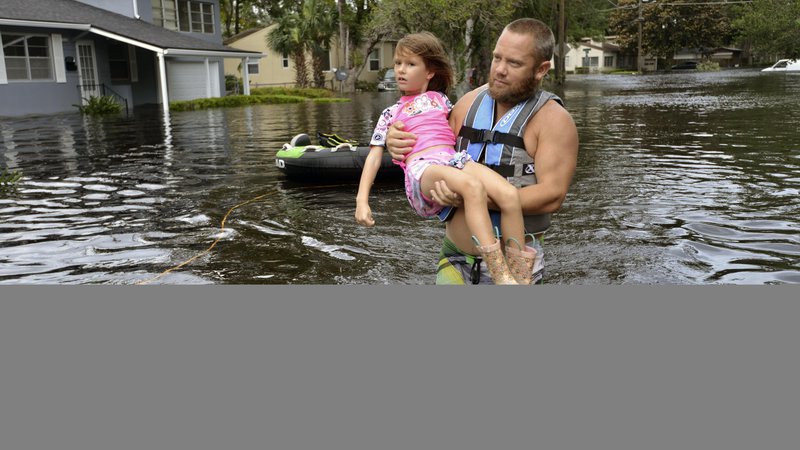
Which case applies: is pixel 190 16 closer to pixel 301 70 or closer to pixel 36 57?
pixel 36 57

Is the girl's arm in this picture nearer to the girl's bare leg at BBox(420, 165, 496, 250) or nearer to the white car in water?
the girl's bare leg at BBox(420, 165, 496, 250)

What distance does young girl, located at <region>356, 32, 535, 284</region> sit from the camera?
10.7 feet

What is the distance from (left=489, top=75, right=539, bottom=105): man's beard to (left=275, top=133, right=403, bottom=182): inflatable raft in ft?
25.0

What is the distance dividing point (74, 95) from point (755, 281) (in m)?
27.6

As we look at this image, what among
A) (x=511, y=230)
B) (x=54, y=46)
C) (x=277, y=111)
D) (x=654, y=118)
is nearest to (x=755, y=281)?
(x=511, y=230)

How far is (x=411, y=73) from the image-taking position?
3.68 meters

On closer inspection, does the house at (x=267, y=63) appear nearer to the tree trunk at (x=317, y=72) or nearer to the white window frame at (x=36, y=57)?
the tree trunk at (x=317, y=72)

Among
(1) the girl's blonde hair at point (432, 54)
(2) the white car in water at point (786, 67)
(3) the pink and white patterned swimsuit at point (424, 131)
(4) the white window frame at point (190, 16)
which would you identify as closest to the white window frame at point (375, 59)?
(4) the white window frame at point (190, 16)

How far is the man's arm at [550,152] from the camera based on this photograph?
3.28 m

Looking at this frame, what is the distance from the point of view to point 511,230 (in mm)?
3330

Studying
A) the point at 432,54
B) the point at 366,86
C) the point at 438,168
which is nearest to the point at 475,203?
the point at 438,168

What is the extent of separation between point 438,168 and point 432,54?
65cm

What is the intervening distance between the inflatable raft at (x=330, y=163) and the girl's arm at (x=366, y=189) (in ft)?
23.4

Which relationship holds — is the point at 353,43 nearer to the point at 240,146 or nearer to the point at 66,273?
the point at 240,146
